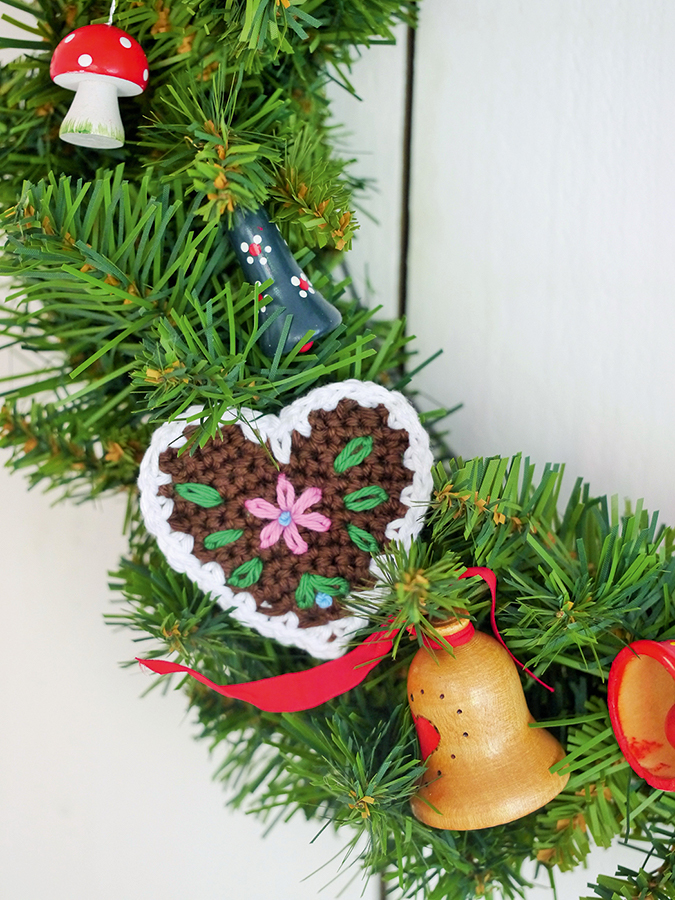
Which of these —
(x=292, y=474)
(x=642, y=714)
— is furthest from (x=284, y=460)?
(x=642, y=714)

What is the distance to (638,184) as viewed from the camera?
45cm

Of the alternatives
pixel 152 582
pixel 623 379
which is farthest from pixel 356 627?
pixel 623 379

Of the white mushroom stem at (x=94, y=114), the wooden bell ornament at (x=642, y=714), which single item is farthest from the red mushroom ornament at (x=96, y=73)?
the wooden bell ornament at (x=642, y=714)

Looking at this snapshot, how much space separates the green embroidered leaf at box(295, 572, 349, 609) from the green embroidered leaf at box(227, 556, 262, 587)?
0.08 feet

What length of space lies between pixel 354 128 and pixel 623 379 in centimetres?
25

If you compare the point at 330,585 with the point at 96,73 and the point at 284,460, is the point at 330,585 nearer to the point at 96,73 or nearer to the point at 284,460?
the point at 284,460

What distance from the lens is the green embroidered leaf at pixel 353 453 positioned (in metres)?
0.40

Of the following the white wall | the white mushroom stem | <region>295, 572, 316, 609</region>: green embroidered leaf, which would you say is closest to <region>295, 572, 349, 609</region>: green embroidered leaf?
<region>295, 572, 316, 609</region>: green embroidered leaf

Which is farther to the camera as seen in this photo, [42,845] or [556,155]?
[42,845]

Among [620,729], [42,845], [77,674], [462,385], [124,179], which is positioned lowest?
[42,845]

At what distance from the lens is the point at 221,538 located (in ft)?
1.32

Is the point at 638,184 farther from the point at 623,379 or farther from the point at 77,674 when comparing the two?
the point at 77,674

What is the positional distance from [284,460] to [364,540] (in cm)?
6

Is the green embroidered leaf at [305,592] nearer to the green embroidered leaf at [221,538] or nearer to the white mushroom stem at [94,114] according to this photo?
the green embroidered leaf at [221,538]
